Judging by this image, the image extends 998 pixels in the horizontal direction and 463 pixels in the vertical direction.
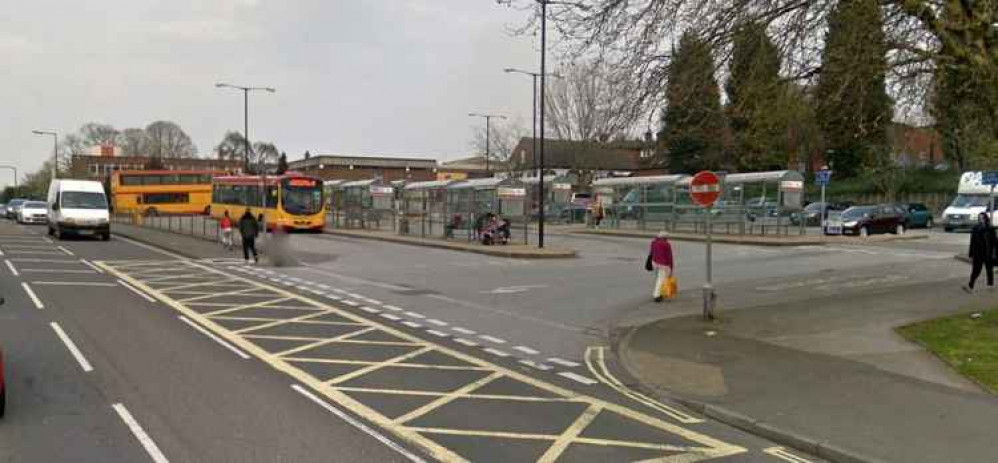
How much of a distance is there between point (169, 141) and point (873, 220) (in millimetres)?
103604

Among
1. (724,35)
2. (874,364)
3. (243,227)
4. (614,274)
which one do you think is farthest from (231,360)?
(243,227)

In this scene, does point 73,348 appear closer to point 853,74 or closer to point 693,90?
point 693,90

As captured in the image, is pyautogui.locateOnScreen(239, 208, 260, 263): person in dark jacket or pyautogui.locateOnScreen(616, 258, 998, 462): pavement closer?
pyautogui.locateOnScreen(616, 258, 998, 462): pavement

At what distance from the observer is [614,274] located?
2005 centimetres

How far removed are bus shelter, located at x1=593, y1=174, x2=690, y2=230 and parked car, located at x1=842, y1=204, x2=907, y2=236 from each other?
6932 millimetres

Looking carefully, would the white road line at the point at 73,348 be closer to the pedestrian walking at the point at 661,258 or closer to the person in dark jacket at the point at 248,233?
the pedestrian walking at the point at 661,258

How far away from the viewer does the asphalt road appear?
5.97 meters

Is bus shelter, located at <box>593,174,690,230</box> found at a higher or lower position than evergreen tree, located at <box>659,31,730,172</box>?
lower

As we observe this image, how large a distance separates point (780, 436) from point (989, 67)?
632 centimetres

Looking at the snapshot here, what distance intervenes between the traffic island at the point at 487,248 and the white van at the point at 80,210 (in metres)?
10.7

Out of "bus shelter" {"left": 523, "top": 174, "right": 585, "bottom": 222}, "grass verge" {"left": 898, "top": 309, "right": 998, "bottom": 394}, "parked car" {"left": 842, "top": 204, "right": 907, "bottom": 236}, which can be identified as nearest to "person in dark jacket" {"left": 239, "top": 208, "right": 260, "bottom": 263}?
"grass verge" {"left": 898, "top": 309, "right": 998, "bottom": 394}

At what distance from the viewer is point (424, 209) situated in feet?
117

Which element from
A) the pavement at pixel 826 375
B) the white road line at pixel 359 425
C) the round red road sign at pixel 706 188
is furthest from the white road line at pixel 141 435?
the round red road sign at pixel 706 188

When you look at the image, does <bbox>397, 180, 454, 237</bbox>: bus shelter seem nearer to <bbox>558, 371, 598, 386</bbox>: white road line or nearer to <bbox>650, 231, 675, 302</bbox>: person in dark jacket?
<bbox>650, 231, 675, 302</bbox>: person in dark jacket
